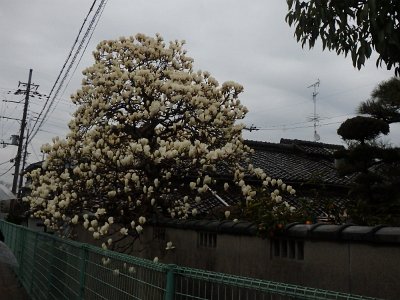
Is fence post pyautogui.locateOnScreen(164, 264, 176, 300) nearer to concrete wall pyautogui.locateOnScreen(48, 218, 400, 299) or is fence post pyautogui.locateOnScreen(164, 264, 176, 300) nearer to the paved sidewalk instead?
concrete wall pyautogui.locateOnScreen(48, 218, 400, 299)

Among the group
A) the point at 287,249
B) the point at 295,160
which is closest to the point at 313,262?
the point at 287,249

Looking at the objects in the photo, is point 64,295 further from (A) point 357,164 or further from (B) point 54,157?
(A) point 357,164

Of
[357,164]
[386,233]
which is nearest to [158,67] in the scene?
[357,164]

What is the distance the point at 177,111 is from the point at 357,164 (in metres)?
5.44

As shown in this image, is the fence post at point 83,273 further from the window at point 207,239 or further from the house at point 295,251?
the window at point 207,239

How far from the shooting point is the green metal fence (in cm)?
277

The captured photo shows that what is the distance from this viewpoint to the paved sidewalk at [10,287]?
9881 millimetres

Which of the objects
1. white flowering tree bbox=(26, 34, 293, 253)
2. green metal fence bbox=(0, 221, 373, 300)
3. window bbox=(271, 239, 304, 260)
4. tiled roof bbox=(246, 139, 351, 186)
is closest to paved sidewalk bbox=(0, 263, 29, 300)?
green metal fence bbox=(0, 221, 373, 300)

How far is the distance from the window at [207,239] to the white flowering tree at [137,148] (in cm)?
103

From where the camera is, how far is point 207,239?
23.9 feet

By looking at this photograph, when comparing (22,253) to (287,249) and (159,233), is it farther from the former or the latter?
(287,249)

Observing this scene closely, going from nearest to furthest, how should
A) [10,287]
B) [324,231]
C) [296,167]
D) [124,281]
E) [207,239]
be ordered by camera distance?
1. [124,281]
2. [324,231]
3. [207,239]
4. [10,287]
5. [296,167]

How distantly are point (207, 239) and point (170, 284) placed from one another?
12.8ft

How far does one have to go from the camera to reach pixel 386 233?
13.2 feet
